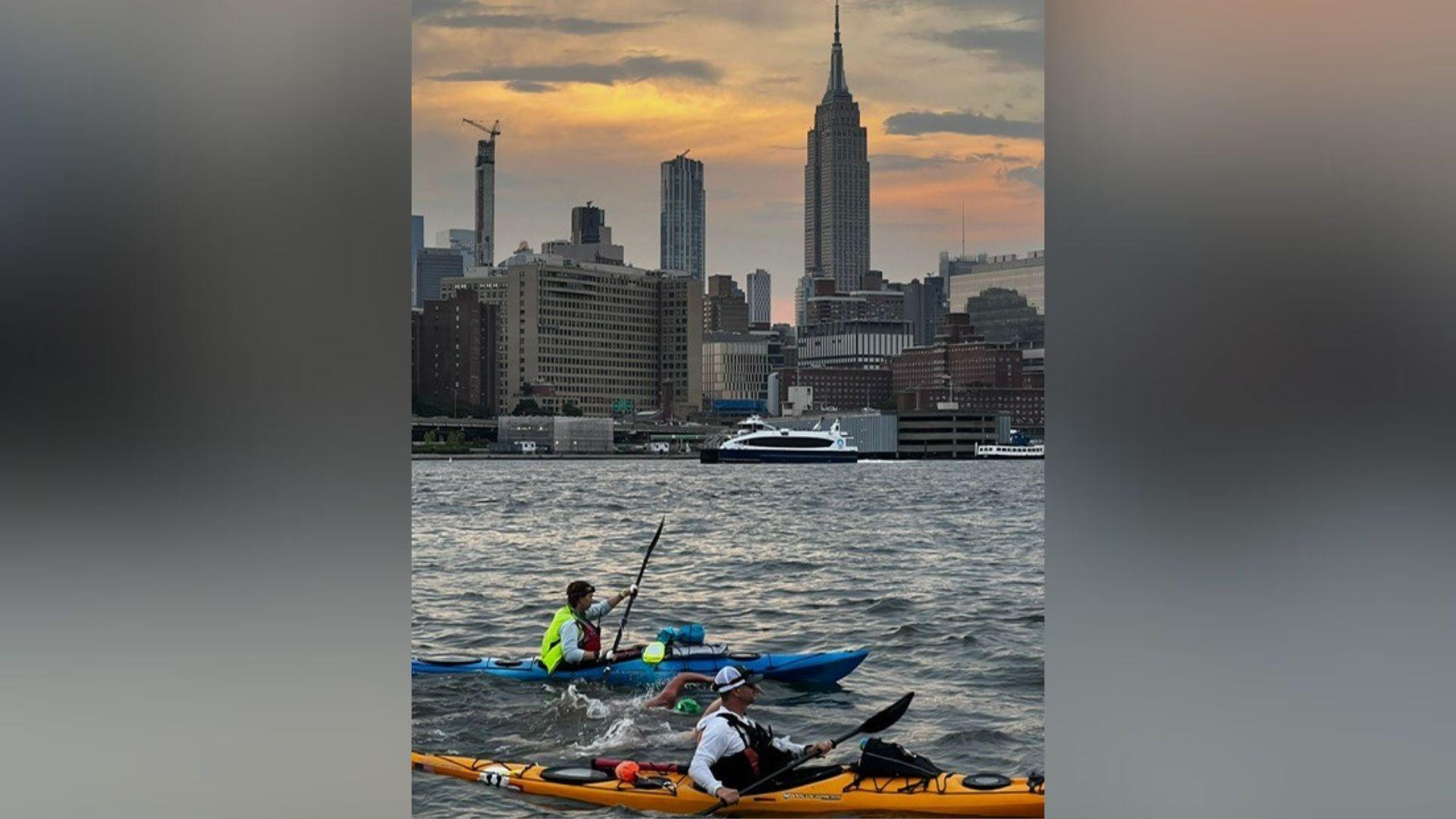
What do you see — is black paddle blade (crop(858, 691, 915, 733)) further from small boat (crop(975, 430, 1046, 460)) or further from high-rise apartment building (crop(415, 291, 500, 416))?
small boat (crop(975, 430, 1046, 460))

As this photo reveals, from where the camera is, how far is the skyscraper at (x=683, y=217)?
44.1m

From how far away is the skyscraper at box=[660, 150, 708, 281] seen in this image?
145ft

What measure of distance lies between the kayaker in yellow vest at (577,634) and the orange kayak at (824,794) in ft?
7.06

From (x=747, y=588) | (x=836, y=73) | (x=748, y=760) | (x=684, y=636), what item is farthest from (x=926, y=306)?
(x=748, y=760)

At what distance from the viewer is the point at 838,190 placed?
46625mm

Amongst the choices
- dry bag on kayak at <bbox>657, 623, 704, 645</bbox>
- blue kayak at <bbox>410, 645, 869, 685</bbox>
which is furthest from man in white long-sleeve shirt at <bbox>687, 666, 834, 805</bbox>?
dry bag on kayak at <bbox>657, 623, 704, 645</bbox>

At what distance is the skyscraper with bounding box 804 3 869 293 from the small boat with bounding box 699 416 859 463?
24.5 ft

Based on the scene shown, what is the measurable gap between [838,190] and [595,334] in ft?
32.9

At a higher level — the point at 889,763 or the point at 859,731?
the point at 859,731

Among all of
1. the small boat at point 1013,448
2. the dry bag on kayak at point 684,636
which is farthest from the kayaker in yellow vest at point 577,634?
the small boat at point 1013,448

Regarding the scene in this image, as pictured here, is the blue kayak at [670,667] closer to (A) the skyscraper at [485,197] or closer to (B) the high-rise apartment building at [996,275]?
(A) the skyscraper at [485,197]
